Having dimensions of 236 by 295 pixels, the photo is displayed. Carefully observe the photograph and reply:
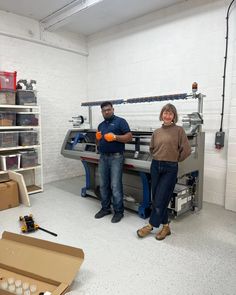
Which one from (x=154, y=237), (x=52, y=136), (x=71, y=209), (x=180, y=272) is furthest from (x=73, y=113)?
(x=180, y=272)

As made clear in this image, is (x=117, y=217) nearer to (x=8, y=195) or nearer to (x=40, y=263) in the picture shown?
(x=40, y=263)

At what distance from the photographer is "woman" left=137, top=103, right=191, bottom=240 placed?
248 cm

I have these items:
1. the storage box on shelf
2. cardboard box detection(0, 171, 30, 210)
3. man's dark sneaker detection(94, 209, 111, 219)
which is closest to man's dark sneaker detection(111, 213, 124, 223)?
man's dark sneaker detection(94, 209, 111, 219)

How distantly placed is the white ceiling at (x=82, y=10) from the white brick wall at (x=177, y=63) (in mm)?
201

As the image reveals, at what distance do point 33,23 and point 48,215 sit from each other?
11.6ft


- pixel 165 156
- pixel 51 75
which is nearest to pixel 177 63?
pixel 165 156

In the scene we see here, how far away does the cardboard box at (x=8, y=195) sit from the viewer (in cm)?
348

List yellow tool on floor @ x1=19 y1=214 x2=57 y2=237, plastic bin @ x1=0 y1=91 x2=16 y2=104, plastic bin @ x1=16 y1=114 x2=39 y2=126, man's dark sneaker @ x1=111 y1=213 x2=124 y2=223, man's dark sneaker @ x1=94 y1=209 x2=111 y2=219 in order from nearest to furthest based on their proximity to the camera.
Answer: yellow tool on floor @ x1=19 y1=214 x2=57 y2=237 → man's dark sneaker @ x1=111 y1=213 x2=124 y2=223 → man's dark sneaker @ x1=94 y1=209 x2=111 y2=219 → plastic bin @ x1=0 y1=91 x2=16 y2=104 → plastic bin @ x1=16 y1=114 x2=39 y2=126

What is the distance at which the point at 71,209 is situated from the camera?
353cm

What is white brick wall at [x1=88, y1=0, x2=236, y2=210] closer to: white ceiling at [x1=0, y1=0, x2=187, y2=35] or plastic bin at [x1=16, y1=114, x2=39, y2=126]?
white ceiling at [x1=0, y1=0, x2=187, y2=35]

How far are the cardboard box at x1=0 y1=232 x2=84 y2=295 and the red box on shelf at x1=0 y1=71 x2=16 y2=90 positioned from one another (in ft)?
7.88

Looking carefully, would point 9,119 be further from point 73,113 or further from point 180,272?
point 180,272

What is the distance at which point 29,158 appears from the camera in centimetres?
409

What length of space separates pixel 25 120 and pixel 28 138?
0.31m
